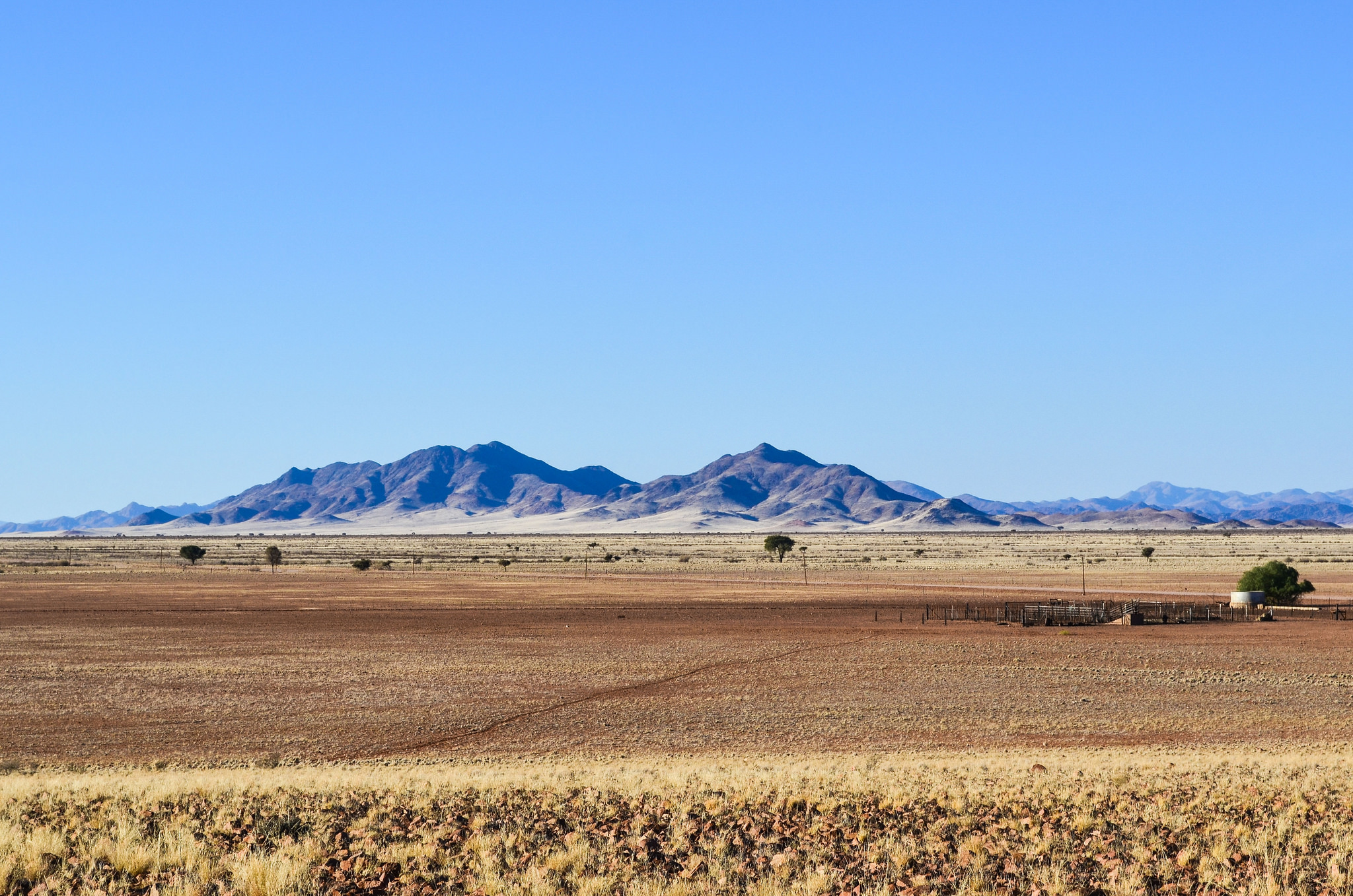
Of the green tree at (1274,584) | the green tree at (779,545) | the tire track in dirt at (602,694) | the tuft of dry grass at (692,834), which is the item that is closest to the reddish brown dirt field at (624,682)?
the tire track in dirt at (602,694)

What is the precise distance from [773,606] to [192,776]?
48.1 metres

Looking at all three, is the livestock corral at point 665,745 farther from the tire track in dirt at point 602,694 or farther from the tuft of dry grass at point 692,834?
the tire track in dirt at point 602,694

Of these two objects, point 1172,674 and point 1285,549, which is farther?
point 1285,549

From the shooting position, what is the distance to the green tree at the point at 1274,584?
204ft

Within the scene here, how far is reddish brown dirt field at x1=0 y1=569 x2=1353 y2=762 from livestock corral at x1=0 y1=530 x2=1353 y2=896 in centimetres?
20

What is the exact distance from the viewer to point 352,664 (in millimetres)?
41062

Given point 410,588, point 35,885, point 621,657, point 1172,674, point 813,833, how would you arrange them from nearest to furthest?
point 35,885 → point 813,833 → point 1172,674 → point 621,657 → point 410,588

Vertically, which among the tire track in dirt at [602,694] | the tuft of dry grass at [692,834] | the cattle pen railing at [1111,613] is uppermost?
the tuft of dry grass at [692,834]

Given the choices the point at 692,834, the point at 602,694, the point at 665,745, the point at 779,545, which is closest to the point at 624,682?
the point at 602,694

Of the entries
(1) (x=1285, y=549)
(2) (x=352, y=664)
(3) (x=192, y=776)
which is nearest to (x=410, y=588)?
(2) (x=352, y=664)

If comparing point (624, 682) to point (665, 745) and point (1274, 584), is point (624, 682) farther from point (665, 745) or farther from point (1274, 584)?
point (1274, 584)

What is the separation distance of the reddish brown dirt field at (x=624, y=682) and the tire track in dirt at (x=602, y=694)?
4.9 inches

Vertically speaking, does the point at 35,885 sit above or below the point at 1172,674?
above

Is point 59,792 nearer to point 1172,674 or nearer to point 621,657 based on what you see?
point 621,657
